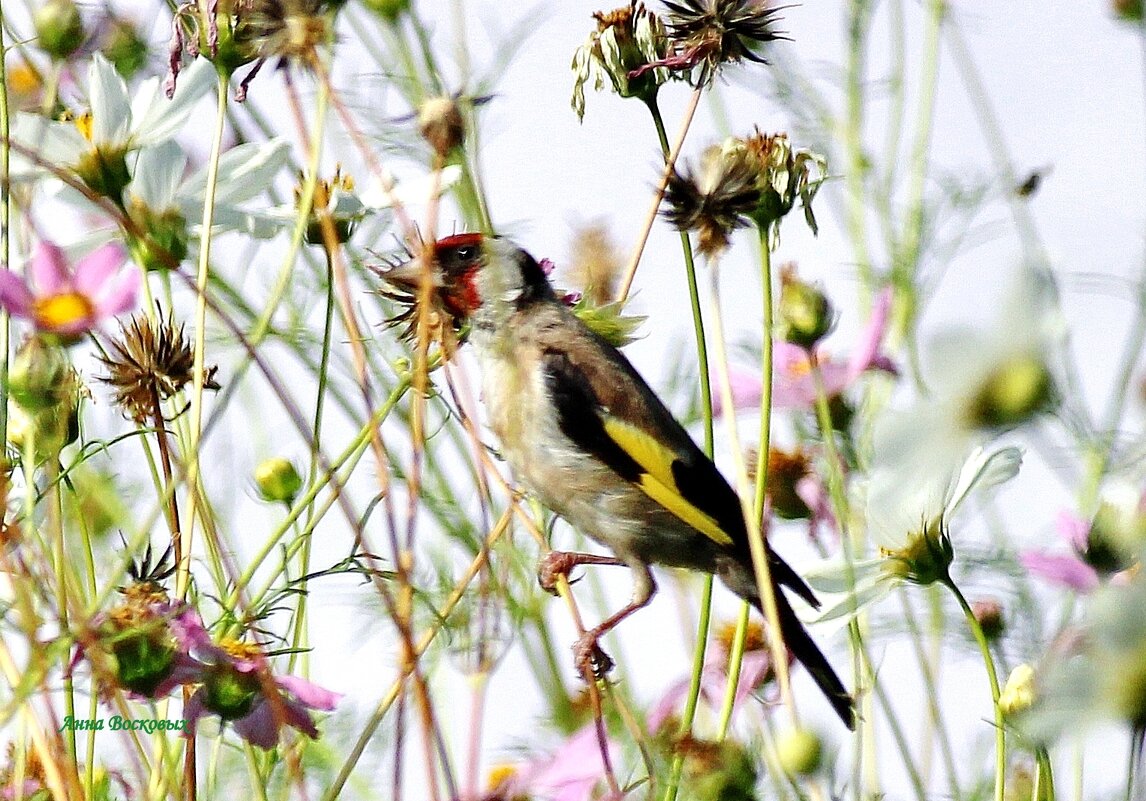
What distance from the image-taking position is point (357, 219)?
1816 mm

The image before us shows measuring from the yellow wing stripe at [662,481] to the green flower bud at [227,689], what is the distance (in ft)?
3.57

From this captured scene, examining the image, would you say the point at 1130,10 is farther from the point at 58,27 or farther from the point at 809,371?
the point at 58,27

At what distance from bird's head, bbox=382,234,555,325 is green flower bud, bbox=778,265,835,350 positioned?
0.29 m

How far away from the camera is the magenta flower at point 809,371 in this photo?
4.88 feet

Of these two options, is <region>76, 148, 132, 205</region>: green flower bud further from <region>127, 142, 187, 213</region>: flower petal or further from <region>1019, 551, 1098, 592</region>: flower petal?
<region>1019, 551, 1098, 592</region>: flower petal

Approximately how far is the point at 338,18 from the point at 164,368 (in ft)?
1.38

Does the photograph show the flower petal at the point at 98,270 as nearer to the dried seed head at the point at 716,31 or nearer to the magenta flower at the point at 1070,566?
the dried seed head at the point at 716,31

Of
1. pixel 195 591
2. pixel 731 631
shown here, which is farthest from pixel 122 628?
pixel 731 631

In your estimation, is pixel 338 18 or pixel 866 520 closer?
pixel 866 520

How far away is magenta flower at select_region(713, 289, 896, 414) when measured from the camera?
4.88ft

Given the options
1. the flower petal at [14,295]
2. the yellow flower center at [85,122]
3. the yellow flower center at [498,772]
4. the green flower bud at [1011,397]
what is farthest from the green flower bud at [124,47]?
the green flower bud at [1011,397]

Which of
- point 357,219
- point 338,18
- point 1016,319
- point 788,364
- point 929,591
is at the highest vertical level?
point 338,18

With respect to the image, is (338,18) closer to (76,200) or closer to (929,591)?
(76,200)

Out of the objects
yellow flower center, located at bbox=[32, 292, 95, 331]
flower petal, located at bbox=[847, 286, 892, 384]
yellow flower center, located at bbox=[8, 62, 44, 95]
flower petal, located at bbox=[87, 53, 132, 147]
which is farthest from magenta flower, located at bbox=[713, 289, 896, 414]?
yellow flower center, located at bbox=[8, 62, 44, 95]
